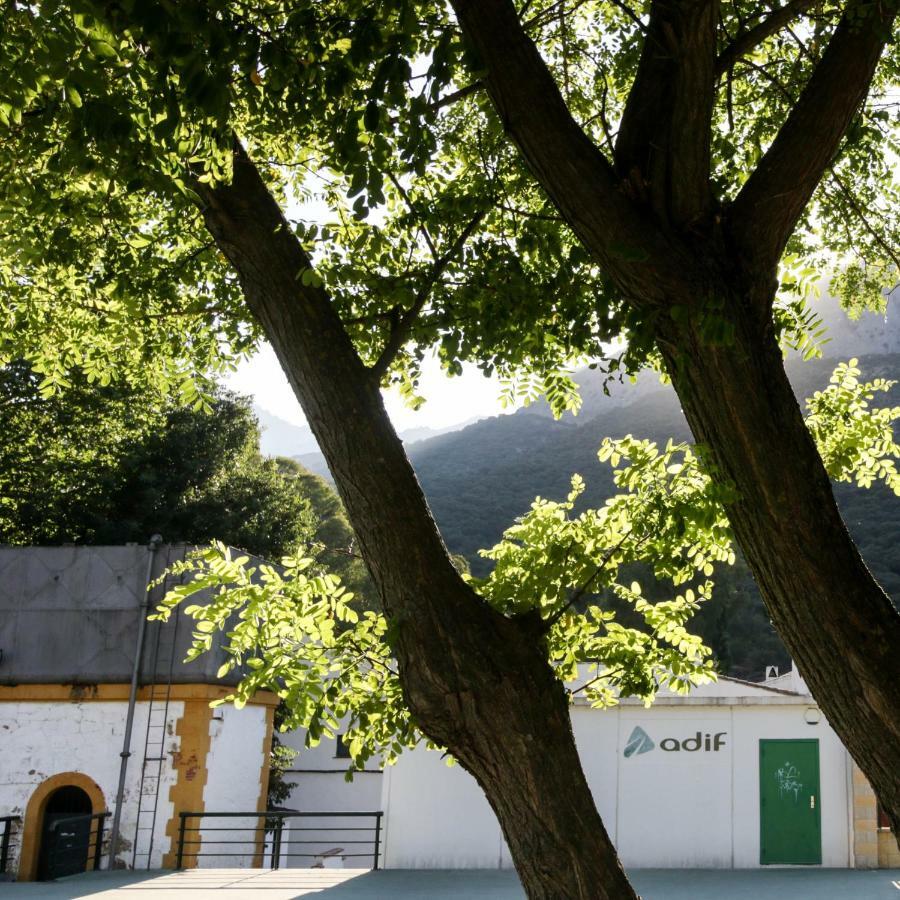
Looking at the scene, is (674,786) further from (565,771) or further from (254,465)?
(254,465)

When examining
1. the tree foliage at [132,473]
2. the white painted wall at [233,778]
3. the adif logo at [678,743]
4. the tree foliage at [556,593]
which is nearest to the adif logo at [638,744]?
the adif logo at [678,743]

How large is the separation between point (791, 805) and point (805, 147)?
45.4 ft

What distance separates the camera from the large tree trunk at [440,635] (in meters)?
2.94

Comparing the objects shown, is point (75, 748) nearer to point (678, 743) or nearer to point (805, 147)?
point (678, 743)

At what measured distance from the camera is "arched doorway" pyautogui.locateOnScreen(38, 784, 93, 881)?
15.5 meters

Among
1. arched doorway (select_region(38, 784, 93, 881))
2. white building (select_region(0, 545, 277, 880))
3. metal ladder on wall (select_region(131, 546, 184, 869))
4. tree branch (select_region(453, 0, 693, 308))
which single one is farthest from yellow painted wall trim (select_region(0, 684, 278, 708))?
tree branch (select_region(453, 0, 693, 308))

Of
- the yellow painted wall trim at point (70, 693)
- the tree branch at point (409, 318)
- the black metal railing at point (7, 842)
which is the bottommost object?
the black metal railing at point (7, 842)

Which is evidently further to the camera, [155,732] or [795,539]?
[155,732]

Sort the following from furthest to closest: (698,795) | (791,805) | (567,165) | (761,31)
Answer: (698,795) < (791,805) < (761,31) < (567,165)

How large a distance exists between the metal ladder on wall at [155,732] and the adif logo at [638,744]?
24.4ft

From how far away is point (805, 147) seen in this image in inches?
125

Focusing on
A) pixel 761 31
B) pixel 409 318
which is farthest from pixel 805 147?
pixel 409 318

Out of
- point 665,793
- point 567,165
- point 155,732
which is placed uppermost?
point 567,165

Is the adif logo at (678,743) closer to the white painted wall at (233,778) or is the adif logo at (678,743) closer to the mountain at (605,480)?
the mountain at (605,480)
